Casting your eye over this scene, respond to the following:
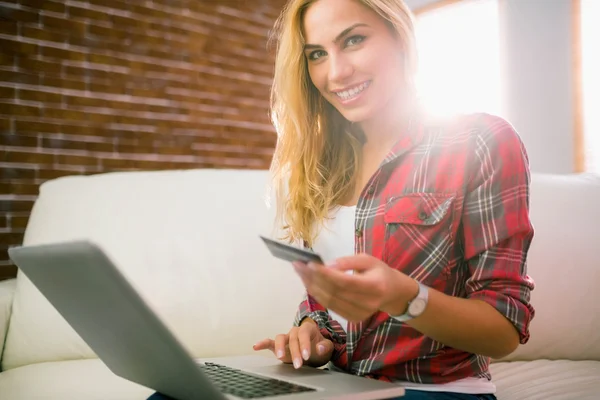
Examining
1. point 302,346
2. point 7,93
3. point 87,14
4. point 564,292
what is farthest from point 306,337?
point 87,14

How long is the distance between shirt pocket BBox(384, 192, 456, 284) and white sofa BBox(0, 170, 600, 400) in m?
0.73

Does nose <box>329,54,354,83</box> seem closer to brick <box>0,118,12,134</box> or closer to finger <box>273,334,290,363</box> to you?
finger <box>273,334,290,363</box>

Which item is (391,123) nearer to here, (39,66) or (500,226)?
(500,226)

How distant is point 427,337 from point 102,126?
8.44 feet

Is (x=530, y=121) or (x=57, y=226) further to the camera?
(x=530, y=121)

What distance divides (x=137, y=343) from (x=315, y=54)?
779 millimetres

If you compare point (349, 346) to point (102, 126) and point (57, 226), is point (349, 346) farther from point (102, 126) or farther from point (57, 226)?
point (102, 126)

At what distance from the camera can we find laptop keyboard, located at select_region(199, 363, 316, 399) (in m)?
0.81

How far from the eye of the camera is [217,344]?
1.71 m

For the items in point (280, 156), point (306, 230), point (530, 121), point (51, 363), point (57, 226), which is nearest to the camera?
point (306, 230)

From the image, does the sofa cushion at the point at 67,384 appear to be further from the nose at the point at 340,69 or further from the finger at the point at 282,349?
the nose at the point at 340,69

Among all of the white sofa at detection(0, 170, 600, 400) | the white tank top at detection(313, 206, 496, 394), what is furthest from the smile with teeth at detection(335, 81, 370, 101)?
the white sofa at detection(0, 170, 600, 400)

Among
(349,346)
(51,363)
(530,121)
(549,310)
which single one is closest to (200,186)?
(51,363)

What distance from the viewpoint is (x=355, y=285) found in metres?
0.73
